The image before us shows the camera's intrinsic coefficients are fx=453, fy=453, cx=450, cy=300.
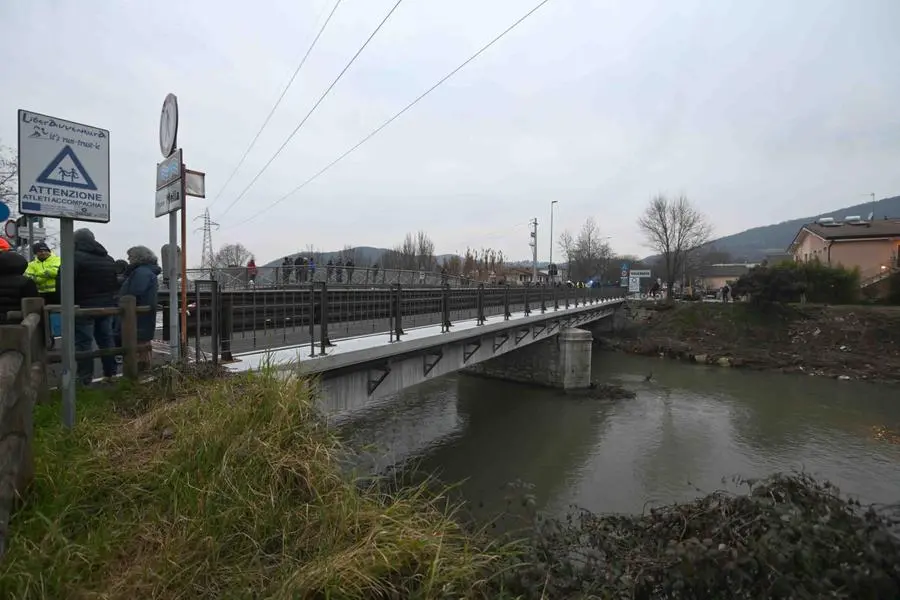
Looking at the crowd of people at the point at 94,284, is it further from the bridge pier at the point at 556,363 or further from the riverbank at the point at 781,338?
the riverbank at the point at 781,338

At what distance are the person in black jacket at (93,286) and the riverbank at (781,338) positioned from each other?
103 feet

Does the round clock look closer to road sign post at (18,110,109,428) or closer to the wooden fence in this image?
road sign post at (18,110,109,428)

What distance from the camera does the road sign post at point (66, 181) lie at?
10.9ft

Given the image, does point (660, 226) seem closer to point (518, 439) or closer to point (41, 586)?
point (518, 439)

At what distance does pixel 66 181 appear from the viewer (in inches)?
140

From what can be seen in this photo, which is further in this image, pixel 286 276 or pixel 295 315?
pixel 286 276

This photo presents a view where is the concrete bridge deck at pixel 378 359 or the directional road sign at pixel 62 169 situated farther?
the concrete bridge deck at pixel 378 359

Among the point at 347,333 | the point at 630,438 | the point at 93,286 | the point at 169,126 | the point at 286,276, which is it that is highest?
the point at 169,126

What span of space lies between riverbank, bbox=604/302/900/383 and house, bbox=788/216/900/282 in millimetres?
13057

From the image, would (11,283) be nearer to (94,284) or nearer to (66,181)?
(94,284)

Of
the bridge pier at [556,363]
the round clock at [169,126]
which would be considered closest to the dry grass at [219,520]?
the round clock at [169,126]

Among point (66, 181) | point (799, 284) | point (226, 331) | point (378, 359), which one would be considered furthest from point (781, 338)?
point (66, 181)

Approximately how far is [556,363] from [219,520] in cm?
1898

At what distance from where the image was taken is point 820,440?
14.0 metres
